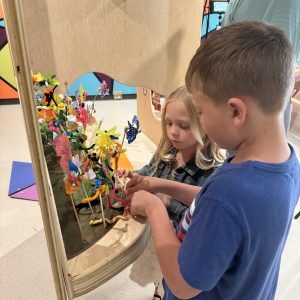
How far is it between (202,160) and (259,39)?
0.55 metres

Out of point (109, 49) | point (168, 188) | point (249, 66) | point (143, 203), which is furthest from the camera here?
point (109, 49)

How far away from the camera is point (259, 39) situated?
1.36 ft

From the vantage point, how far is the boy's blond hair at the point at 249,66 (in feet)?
1.32

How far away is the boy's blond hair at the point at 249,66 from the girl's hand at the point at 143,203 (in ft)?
1.10

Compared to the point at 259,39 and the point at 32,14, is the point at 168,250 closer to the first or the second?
the point at 259,39

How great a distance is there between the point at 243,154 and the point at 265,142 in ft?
0.12

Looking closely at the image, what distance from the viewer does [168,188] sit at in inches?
33.6

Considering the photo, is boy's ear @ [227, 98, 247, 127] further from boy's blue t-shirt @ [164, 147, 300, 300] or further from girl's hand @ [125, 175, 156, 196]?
girl's hand @ [125, 175, 156, 196]

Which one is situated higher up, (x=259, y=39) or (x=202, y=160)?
(x=259, y=39)

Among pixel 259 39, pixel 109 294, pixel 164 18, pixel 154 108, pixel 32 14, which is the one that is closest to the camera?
pixel 259 39

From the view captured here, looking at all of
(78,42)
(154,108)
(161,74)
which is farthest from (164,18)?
(154,108)

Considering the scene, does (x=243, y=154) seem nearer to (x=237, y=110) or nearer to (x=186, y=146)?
(x=237, y=110)

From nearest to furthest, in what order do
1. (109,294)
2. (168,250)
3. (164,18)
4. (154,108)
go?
(168,250) < (164,18) < (109,294) < (154,108)

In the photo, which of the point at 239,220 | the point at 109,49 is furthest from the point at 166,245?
the point at 109,49
